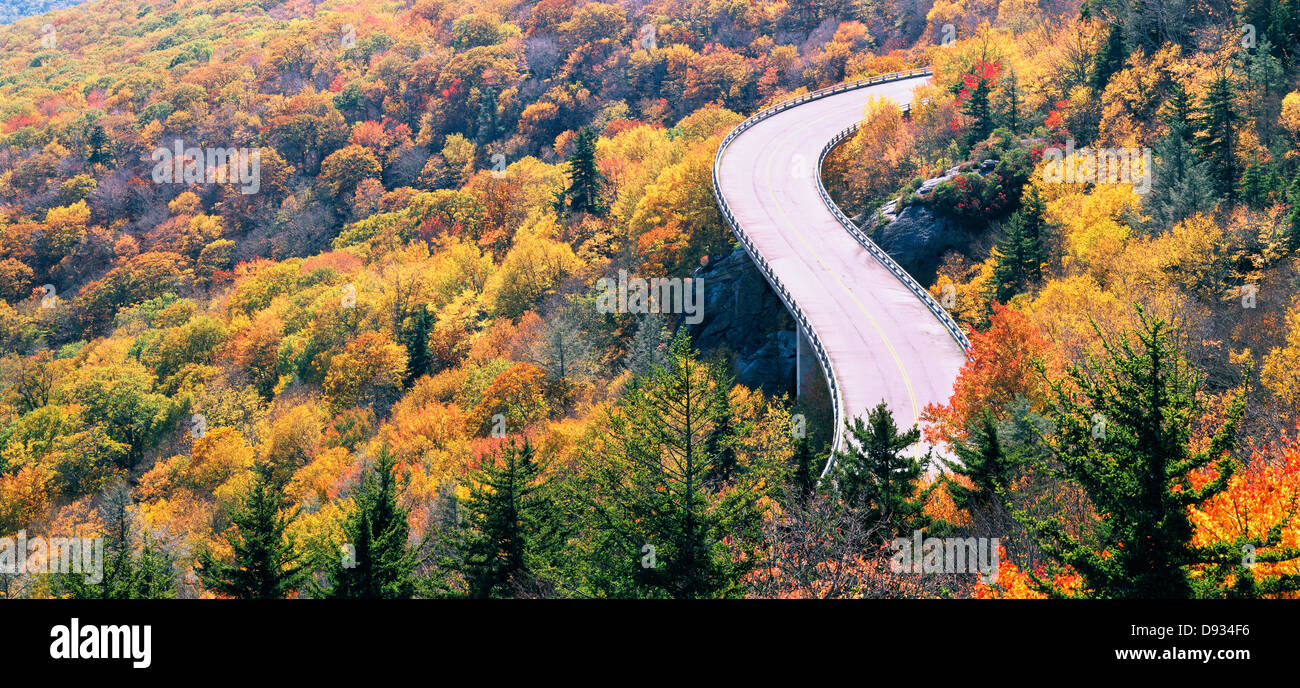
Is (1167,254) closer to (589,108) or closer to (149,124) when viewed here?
(589,108)

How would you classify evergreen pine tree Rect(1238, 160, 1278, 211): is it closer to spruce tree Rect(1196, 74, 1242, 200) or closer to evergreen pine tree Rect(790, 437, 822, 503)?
spruce tree Rect(1196, 74, 1242, 200)

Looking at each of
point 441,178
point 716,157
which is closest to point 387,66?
point 441,178

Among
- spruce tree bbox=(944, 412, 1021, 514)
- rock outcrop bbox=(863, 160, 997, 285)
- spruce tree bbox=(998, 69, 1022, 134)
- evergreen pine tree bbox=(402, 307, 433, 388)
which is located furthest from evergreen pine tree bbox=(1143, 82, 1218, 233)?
evergreen pine tree bbox=(402, 307, 433, 388)

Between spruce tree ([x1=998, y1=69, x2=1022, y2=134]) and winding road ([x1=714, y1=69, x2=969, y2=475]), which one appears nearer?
winding road ([x1=714, y1=69, x2=969, y2=475])

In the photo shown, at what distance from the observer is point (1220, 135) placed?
4653 cm

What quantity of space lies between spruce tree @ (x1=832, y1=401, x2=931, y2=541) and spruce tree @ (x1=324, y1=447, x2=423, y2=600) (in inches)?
555

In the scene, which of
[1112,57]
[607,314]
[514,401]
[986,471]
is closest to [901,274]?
[607,314]

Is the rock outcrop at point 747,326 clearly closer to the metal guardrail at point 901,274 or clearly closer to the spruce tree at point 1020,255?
the metal guardrail at point 901,274

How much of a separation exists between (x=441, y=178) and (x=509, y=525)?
99039mm

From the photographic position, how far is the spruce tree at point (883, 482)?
27031 mm

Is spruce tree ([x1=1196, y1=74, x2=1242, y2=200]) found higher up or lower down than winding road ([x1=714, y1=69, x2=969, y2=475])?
higher up

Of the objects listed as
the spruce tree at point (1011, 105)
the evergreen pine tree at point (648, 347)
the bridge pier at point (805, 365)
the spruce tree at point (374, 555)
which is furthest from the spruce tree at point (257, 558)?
the spruce tree at point (1011, 105)

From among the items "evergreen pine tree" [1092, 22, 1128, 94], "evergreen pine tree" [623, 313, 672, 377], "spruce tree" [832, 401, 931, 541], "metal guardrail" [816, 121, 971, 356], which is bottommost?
"evergreen pine tree" [623, 313, 672, 377]

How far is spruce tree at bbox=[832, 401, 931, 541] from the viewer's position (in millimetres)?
27031
